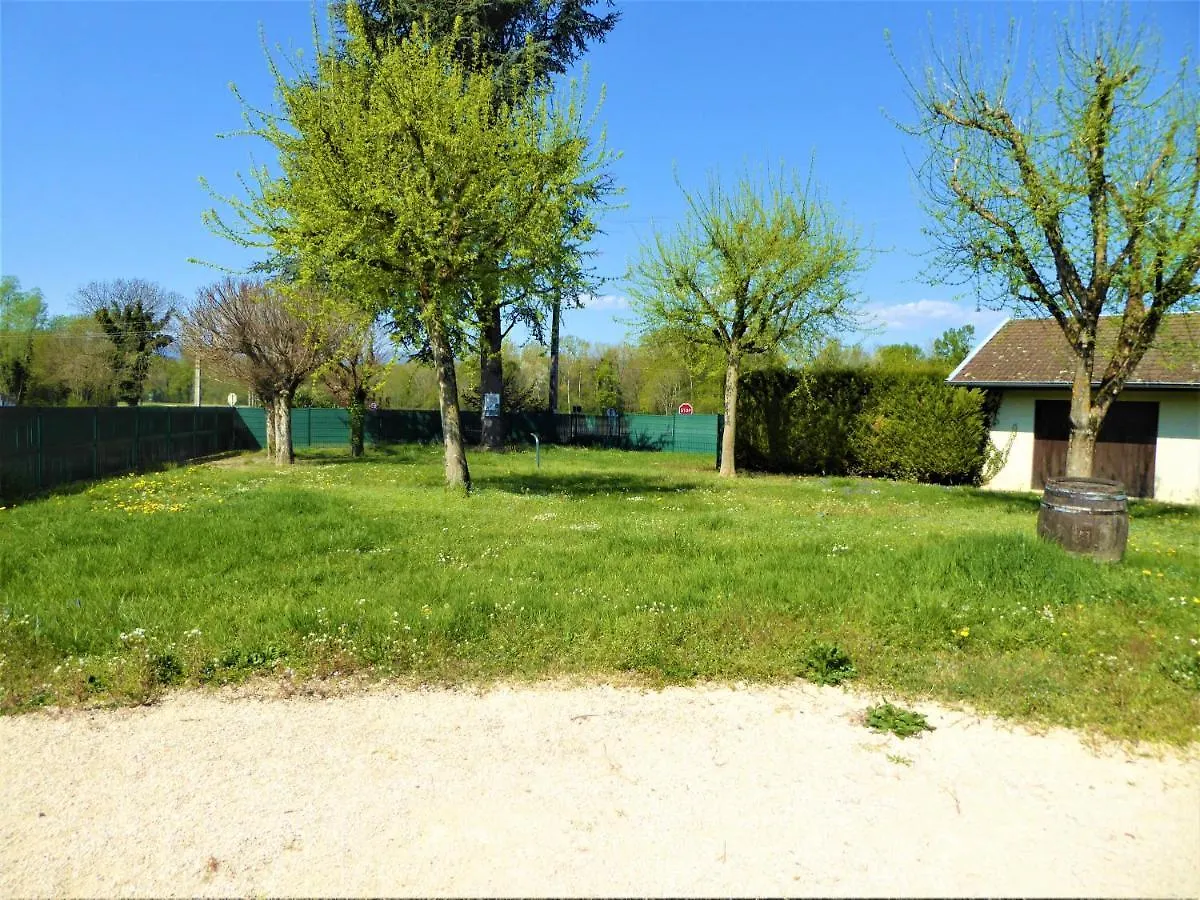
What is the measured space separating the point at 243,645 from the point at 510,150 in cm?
1064

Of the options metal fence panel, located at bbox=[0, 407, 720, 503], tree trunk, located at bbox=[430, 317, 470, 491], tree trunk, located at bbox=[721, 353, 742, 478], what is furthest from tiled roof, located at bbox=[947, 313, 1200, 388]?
tree trunk, located at bbox=[430, 317, 470, 491]

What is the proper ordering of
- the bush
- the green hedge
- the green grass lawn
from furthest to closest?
the green hedge → the green grass lawn → the bush

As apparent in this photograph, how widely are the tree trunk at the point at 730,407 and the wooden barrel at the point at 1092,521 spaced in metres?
12.9

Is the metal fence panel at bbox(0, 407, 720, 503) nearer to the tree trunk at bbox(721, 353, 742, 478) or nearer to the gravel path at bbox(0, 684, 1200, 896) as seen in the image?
the tree trunk at bbox(721, 353, 742, 478)

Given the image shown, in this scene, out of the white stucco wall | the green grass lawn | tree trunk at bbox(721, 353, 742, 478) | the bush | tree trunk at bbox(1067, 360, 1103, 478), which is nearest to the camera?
the bush

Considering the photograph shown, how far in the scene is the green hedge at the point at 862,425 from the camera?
20.6 meters

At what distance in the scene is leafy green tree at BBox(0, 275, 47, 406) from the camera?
168ft

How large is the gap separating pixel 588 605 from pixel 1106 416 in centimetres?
1599

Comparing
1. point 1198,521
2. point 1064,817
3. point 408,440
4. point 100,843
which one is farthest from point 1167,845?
point 408,440

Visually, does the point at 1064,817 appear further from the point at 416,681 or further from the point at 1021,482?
the point at 1021,482

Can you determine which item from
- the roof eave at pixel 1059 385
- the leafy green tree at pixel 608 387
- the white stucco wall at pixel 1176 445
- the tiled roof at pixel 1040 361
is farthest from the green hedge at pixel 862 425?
the leafy green tree at pixel 608 387

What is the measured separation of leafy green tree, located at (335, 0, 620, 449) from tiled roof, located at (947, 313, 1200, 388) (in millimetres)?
10636

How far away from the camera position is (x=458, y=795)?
372 cm

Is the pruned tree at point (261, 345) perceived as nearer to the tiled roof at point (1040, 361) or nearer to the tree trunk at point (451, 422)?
the tree trunk at point (451, 422)
